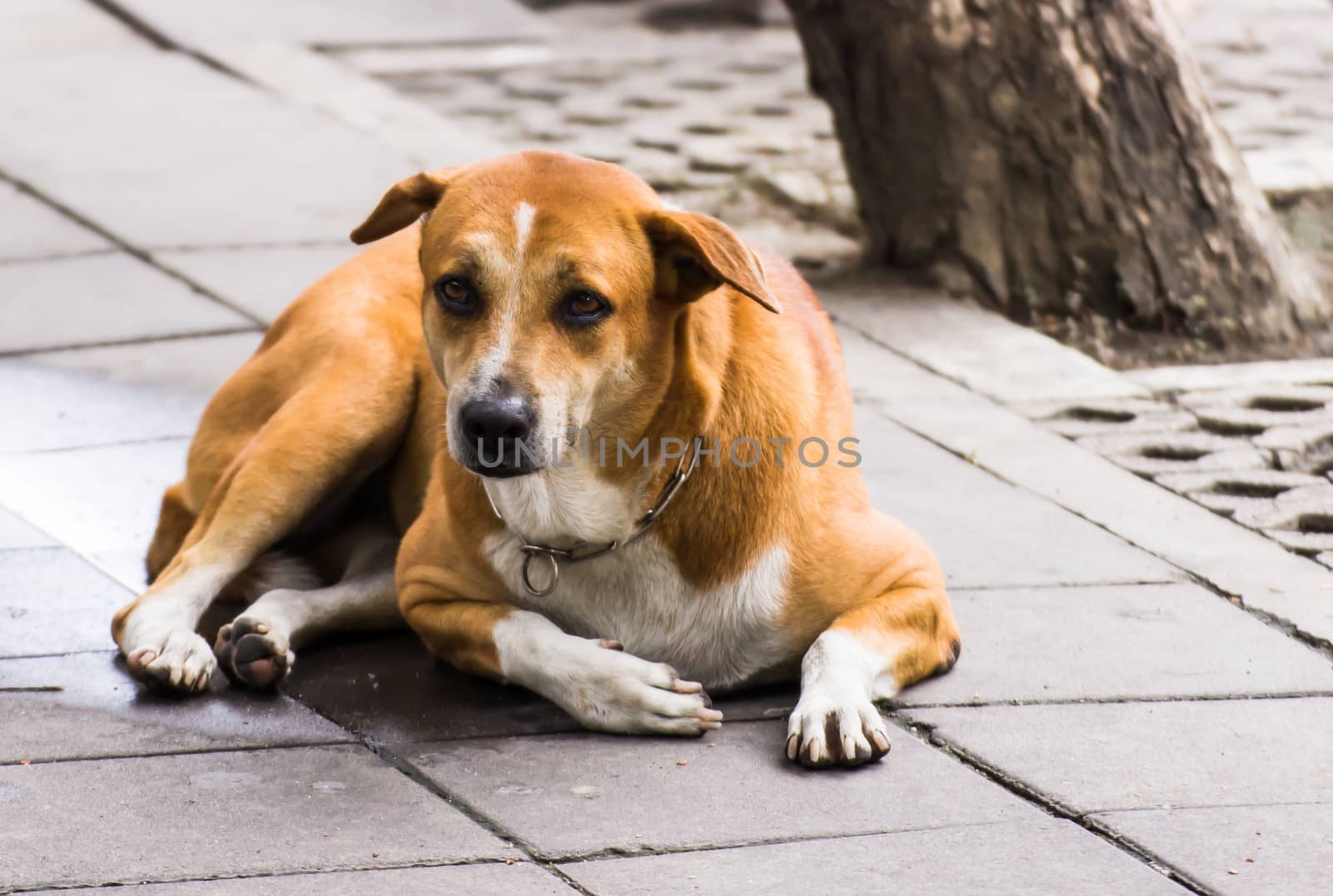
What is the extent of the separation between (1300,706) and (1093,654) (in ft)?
1.56

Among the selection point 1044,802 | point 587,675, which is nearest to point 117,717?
point 587,675

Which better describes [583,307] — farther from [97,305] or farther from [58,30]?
[58,30]

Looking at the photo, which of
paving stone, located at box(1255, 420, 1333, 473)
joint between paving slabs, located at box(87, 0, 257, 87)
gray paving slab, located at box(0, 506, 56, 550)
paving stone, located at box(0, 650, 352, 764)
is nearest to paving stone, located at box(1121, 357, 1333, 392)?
paving stone, located at box(1255, 420, 1333, 473)

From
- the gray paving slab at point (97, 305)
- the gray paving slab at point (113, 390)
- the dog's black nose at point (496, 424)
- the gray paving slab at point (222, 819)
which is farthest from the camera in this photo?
the gray paving slab at point (97, 305)

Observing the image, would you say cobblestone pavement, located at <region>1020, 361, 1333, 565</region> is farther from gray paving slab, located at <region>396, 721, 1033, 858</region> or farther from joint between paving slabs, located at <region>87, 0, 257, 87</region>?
joint between paving slabs, located at <region>87, 0, 257, 87</region>

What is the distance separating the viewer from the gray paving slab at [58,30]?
1054cm

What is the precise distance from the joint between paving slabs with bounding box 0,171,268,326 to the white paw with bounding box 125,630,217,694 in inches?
101

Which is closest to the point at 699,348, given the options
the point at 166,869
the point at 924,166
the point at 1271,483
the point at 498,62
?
the point at 166,869

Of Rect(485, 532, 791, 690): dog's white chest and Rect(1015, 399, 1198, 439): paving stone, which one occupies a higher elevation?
Rect(485, 532, 791, 690): dog's white chest

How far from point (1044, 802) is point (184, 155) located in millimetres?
6141

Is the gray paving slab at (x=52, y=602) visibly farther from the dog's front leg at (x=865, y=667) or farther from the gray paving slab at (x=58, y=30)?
the gray paving slab at (x=58, y=30)

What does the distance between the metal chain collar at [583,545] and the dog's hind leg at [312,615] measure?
0.55m

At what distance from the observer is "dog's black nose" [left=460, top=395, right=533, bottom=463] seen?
11.6ft

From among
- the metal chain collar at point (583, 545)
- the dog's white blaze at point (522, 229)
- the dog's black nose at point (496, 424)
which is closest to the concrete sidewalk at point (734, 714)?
the metal chain collar at point (583, 545)
